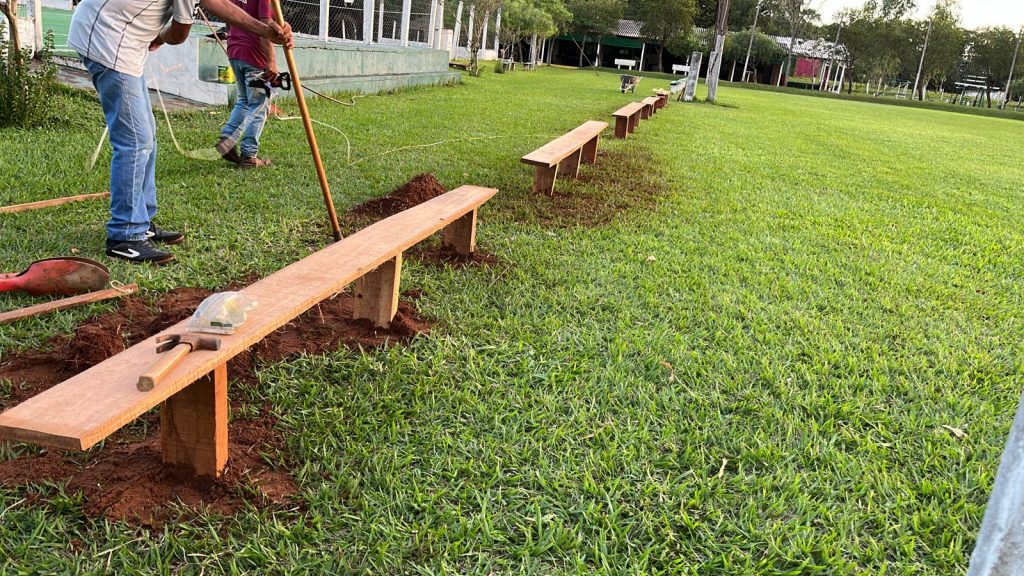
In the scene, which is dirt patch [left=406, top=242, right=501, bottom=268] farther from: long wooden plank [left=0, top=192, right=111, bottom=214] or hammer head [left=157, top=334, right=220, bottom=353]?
hammer head [left=157, top=334, right=220, bottom=353]

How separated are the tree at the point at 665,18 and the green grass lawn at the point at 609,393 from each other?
48.0 metres

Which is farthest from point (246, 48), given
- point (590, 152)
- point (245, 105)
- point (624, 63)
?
point (624, 63)

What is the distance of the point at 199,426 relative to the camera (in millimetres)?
2080

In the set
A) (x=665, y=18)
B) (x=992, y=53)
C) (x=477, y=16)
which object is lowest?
(x=477, y=16)

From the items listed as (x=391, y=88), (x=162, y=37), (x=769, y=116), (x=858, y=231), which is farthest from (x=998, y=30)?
(x=162, y=37)

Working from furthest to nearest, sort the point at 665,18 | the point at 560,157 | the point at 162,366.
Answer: the point at 665,18 < the point at 560,157 < the point at 162,366

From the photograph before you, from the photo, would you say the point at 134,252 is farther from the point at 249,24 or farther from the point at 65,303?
the point at 249,24

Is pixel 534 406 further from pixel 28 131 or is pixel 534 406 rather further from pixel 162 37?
pixel 28 131

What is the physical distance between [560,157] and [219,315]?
413 cm

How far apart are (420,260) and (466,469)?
2092 millimetres

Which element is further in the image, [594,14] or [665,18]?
[665,18]

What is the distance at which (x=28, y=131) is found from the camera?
264 inches

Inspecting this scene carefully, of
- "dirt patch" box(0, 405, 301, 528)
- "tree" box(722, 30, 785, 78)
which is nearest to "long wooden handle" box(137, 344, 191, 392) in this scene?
"dirt patch" box(0, 405, 301, 528)

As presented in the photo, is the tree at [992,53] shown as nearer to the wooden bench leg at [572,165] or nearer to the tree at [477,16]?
the tree at [477,16]
